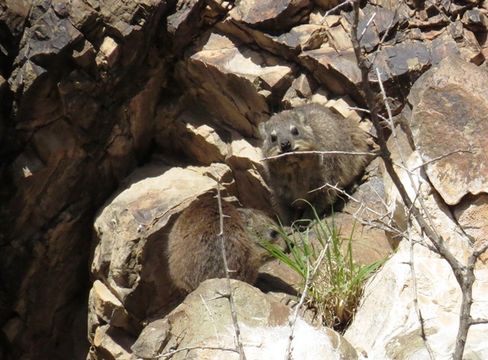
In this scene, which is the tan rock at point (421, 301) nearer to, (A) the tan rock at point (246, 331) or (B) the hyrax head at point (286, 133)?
(A) the tan rock at point (246, 331)

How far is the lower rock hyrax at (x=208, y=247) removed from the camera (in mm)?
6785

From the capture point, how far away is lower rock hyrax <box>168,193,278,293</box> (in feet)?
22.3

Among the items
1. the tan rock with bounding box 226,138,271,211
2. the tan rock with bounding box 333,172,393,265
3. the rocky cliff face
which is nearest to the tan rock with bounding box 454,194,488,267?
the tan rock with bounding box 333,172,393,265

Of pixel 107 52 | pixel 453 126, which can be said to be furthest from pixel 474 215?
pixel 107 52

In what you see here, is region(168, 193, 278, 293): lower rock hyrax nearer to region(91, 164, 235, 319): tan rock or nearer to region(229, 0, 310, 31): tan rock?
region(91, 164, 235, 319): tan rock

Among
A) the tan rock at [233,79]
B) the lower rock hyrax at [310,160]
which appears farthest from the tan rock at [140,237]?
the tan rock at [233,79]

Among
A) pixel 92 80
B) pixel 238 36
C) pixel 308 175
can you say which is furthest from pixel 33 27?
pixel 308 175

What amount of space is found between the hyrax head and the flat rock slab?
76.9 inches

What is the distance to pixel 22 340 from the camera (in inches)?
324

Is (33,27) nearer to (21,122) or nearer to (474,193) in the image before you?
(21,122)

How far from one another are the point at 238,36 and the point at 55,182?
217 cm

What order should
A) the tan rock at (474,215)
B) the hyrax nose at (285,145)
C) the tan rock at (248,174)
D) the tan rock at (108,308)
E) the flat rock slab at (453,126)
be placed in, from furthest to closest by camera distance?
the tan rock at (248,174) → the hyrax nose at (285,145) → the tan rock at (108,308) → the flat rock slab at (453,126) → the tan rock at (474,215)

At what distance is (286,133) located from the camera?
8.00 m

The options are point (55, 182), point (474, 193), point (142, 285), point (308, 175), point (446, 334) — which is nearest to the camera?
point (446, 334)
